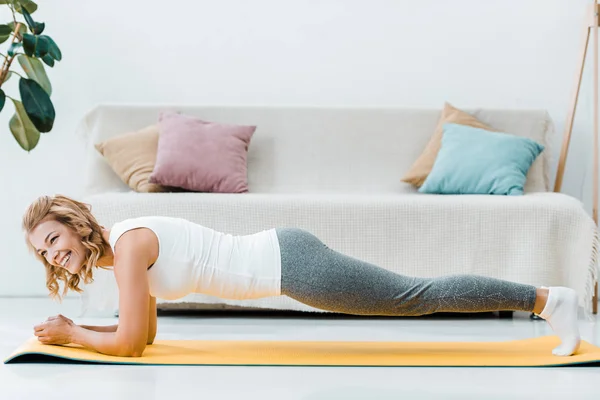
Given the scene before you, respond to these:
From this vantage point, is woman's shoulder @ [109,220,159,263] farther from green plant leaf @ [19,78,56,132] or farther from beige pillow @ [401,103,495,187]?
beige pillow @ [401,103,495,187]

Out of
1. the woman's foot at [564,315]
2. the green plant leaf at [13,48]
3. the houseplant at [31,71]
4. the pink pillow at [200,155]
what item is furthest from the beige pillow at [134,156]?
the woman's foot at [564,315]

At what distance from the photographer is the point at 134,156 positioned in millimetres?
3910

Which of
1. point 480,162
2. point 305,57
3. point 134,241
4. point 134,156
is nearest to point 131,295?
point 134,241

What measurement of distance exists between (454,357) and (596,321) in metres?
1.20

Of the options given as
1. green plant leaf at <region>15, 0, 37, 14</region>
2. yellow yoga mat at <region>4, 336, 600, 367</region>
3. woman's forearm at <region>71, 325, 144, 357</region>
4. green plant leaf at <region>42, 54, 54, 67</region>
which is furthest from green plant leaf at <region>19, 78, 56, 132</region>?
woman's forearm at <region>71, 325, 144, 357</region>

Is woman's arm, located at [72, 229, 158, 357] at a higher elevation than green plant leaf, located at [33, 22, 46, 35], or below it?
below

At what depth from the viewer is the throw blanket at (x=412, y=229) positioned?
333 centimetres

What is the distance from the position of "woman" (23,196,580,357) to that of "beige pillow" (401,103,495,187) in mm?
1661

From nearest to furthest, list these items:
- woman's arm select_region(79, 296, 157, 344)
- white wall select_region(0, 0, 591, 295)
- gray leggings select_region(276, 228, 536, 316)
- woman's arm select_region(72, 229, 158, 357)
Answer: woman's arm select_region(72, 229, 158, 357), gray leggings select_region(276, 228, 536, 316), woman's arm select_region(79, 296, 157, 344), white wall select_region(0, 0, 591, 295)

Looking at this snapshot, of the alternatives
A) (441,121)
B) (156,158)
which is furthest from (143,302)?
(441,121)

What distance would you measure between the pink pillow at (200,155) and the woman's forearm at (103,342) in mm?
1452

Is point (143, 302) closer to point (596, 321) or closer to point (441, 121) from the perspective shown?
point (596, 321)

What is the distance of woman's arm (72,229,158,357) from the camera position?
7.33 ft

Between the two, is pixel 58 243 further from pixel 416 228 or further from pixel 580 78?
pixel 580 78
